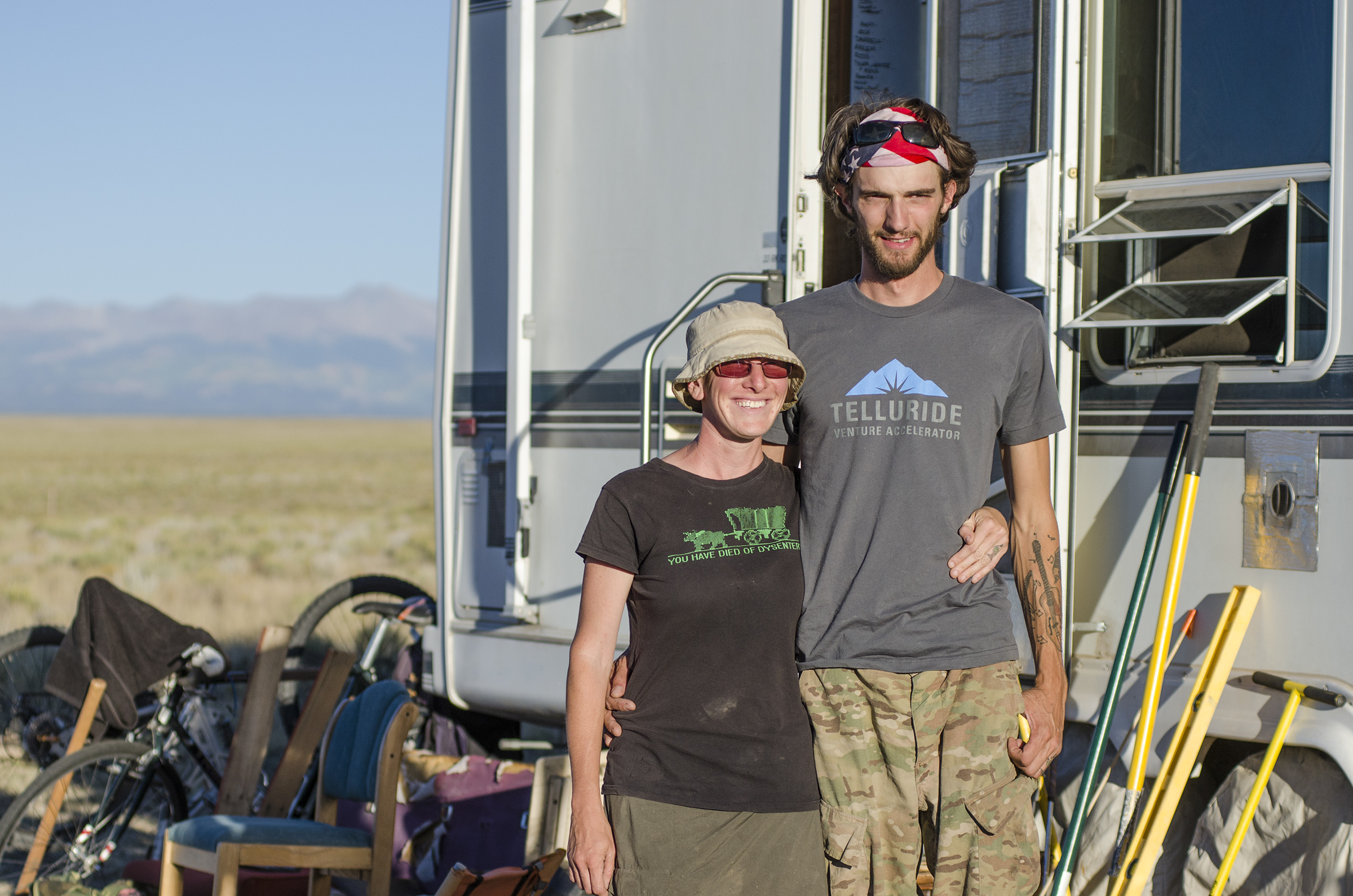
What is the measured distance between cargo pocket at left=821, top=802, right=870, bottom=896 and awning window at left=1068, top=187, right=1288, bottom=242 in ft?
5.05

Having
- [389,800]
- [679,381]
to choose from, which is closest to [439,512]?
[389,800]

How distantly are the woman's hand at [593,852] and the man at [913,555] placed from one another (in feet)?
1.29

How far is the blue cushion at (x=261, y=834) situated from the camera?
12.5 ft

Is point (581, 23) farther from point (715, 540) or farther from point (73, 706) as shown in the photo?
point (73, 706)

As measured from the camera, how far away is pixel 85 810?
183 inches

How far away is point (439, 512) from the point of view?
4715mm

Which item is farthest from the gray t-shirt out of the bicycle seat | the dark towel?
the dark towel

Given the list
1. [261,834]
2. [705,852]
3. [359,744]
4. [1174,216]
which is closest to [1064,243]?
[1174,216]

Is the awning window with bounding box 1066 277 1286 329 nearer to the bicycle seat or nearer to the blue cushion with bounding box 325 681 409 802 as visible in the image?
the blue cushion with bounding box 325 681 409 802

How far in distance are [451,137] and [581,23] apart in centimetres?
64

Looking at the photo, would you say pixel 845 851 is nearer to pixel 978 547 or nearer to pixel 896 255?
pixel 978 547

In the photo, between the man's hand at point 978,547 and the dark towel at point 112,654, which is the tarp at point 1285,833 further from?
the dark towel at point 112,654

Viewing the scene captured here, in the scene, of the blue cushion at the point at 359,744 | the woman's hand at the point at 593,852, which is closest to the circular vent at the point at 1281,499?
the woman's hand at the point at 593,852

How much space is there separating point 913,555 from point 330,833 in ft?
7.51
